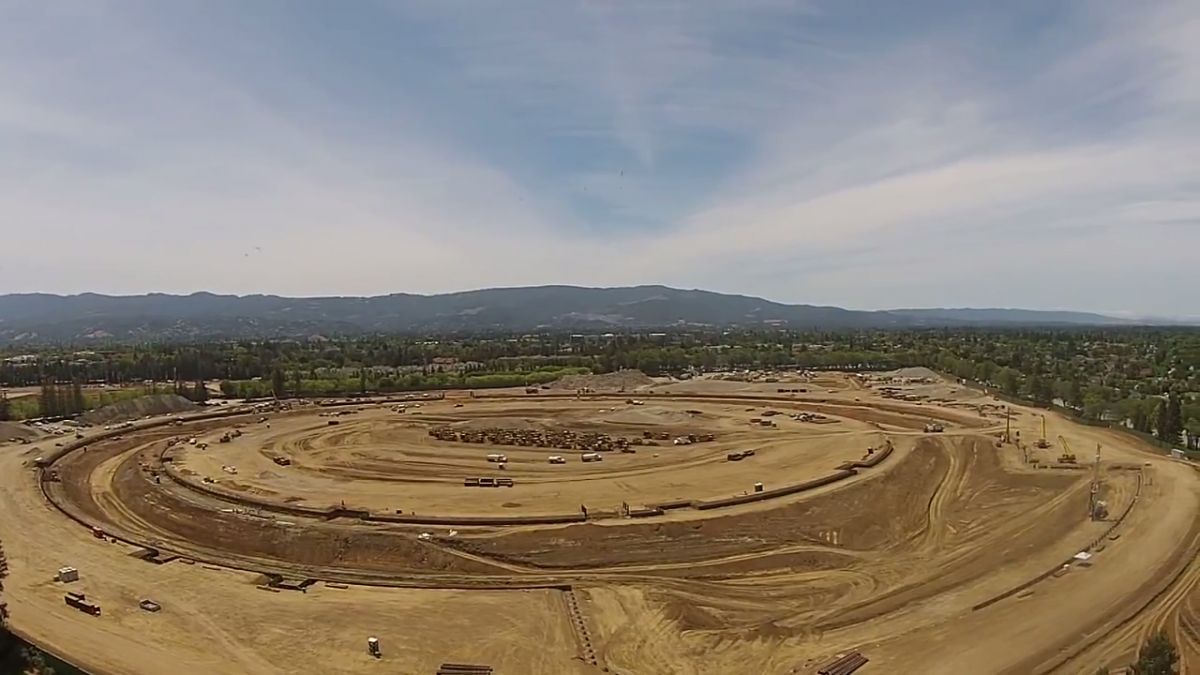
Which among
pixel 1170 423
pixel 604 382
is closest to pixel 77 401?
pixel 604 382

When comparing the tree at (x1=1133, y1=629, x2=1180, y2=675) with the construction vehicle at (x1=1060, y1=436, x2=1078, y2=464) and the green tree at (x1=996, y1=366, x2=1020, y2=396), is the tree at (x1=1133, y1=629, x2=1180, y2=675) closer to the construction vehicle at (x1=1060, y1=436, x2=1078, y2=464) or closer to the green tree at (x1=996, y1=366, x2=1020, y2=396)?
the construction vehicle at (x1=1060, y1=436, x2=1078, y2=464)

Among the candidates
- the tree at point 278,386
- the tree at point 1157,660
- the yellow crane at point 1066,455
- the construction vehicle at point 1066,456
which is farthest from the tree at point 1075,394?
the tree at point 278,386

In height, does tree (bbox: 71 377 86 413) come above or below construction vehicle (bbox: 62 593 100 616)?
above

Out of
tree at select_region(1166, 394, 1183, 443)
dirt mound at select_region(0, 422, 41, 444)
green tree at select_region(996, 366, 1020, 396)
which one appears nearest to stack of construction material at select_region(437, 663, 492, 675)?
tree at select_region(1166, 394, 1183, 443)

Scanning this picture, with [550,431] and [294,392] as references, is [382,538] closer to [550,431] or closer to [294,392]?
[550,431]

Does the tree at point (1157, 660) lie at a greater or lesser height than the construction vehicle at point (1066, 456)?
greater

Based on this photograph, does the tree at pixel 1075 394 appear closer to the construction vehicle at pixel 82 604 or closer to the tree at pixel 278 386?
the construction vehicle at pixel 82 604
